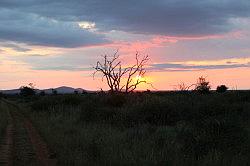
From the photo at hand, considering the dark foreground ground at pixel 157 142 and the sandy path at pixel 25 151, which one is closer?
the dark foreground ground at pixel 157 142

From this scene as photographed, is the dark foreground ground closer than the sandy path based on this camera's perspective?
Yes

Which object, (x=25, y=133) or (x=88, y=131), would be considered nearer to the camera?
(x=88, y=131)

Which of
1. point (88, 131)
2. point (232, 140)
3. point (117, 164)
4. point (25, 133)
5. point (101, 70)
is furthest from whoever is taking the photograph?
point (101, 70)

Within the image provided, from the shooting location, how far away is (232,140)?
605 inches

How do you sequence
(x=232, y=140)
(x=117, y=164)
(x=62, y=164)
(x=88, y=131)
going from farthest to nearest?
1. (x=88, y=131)
2. (x=232, y=140)
3. (x=62, y=164)
4. (x=117, y=164)

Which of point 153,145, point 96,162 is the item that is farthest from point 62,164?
point 153,145

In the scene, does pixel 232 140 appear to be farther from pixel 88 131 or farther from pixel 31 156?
pixel 88 131

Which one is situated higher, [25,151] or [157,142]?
[157,142]

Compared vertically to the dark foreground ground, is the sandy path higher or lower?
lower

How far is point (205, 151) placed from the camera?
14602 millimetres

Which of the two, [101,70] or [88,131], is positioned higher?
[101,70]

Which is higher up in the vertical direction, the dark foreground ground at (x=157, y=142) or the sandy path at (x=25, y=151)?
the dark foreground ground at (x=157, y=142)

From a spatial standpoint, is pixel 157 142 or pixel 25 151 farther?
pixel 25 151

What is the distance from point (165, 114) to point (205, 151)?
38.5 ft
